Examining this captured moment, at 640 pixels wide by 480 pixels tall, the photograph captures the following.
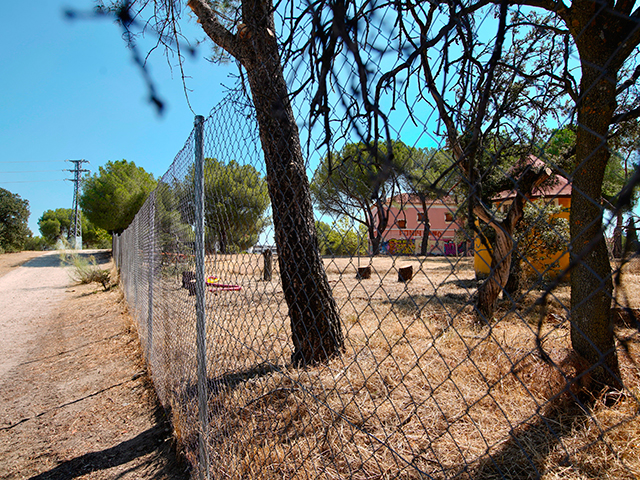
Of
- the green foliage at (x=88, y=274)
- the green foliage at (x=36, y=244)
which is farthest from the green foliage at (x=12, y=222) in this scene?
the green foliage at (x=88, y=274)

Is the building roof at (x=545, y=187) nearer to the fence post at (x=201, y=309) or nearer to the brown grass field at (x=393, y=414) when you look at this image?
the brown grass field at (x=393, y=414)

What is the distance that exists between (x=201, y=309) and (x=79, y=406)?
8.21 feet

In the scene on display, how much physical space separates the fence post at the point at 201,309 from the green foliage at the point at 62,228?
48.1m

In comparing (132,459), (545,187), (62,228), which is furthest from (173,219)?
(62,228)

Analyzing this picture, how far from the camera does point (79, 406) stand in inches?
138

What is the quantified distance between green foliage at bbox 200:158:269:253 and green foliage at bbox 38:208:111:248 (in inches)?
1886

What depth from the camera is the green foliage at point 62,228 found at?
48219mm

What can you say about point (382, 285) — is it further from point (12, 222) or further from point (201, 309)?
point (12, 222)

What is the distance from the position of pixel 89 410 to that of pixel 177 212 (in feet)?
6.81

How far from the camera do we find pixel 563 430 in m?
1.91

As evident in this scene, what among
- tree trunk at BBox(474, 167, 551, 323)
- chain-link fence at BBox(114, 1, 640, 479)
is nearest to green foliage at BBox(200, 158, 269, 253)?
chain-link fence at BBox(114, 1, 640, 479)

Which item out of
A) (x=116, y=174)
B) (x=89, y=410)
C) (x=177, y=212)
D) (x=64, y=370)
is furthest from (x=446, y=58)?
(x=116, y=174)

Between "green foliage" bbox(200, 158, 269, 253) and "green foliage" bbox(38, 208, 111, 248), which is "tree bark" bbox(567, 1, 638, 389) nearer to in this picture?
"green foliage" bbox(200, 158, 269, 253)

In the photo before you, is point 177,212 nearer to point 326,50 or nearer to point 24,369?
point 326,50
